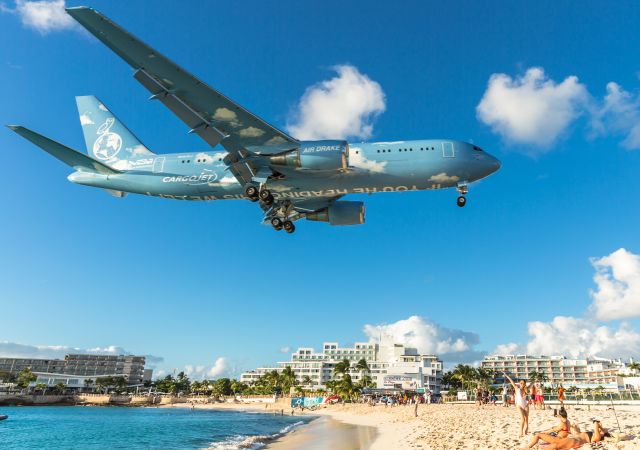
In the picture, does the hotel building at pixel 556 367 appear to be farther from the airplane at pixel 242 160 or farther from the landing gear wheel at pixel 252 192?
the landing gear wheel at pixel 252 192

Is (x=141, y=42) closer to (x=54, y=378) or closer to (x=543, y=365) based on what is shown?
(x=54, y=378)

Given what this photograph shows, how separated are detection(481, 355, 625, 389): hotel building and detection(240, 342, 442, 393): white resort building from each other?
38328 millimetres

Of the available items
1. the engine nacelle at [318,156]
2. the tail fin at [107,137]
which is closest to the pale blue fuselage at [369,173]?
the engine nacelle at [318,156]

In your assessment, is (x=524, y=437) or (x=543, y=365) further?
(x=543, y=365)

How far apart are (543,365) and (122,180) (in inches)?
8231

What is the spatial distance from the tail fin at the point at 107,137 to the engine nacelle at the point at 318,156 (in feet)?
38.3

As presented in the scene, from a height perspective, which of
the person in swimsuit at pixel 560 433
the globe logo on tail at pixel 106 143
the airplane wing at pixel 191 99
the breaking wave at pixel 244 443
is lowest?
the breaking wave at pixel 244 443

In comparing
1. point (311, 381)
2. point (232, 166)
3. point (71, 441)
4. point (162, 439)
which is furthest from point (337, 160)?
point (311, 381)

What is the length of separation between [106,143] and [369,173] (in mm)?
21089

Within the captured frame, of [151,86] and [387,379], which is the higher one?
[151,86]

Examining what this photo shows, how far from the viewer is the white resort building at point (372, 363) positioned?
12838 cm

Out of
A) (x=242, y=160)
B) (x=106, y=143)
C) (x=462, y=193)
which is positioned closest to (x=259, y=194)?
(x=242, y=160)

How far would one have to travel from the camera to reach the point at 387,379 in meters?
108

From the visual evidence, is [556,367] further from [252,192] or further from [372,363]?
[252,192]
